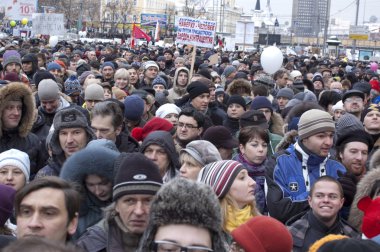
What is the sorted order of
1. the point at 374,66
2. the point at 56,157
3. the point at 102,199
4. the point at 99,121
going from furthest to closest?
the point at 374,66 → the point at 99,121 → the point at 56,157 → the point at 102,199

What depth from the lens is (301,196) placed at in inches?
212

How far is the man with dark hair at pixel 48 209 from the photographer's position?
370 cm

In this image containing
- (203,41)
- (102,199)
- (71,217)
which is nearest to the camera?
(71,217)

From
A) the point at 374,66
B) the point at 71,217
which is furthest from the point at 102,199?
the point at 374,66

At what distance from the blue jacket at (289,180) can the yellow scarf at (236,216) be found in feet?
2.62

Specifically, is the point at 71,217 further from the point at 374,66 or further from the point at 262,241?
the point at 374,66

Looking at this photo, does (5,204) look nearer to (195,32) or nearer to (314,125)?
(314,125)

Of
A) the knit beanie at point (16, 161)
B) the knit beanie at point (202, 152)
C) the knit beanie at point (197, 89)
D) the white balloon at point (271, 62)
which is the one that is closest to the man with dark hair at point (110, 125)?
the knit beanie at point (16, 161)

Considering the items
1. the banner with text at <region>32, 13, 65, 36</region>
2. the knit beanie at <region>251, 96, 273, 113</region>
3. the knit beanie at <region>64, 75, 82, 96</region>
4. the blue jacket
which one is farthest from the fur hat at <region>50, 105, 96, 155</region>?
the banner with text at <region>32, 13, 65, 36</region>

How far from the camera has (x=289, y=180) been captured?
5.44 m

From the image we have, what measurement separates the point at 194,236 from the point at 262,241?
475 millimetres

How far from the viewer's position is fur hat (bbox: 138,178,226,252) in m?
3.31

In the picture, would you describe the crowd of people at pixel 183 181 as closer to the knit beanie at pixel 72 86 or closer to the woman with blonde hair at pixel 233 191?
the woman with blonde hair at pixel 233 191

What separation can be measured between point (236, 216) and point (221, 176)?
0.27 m
